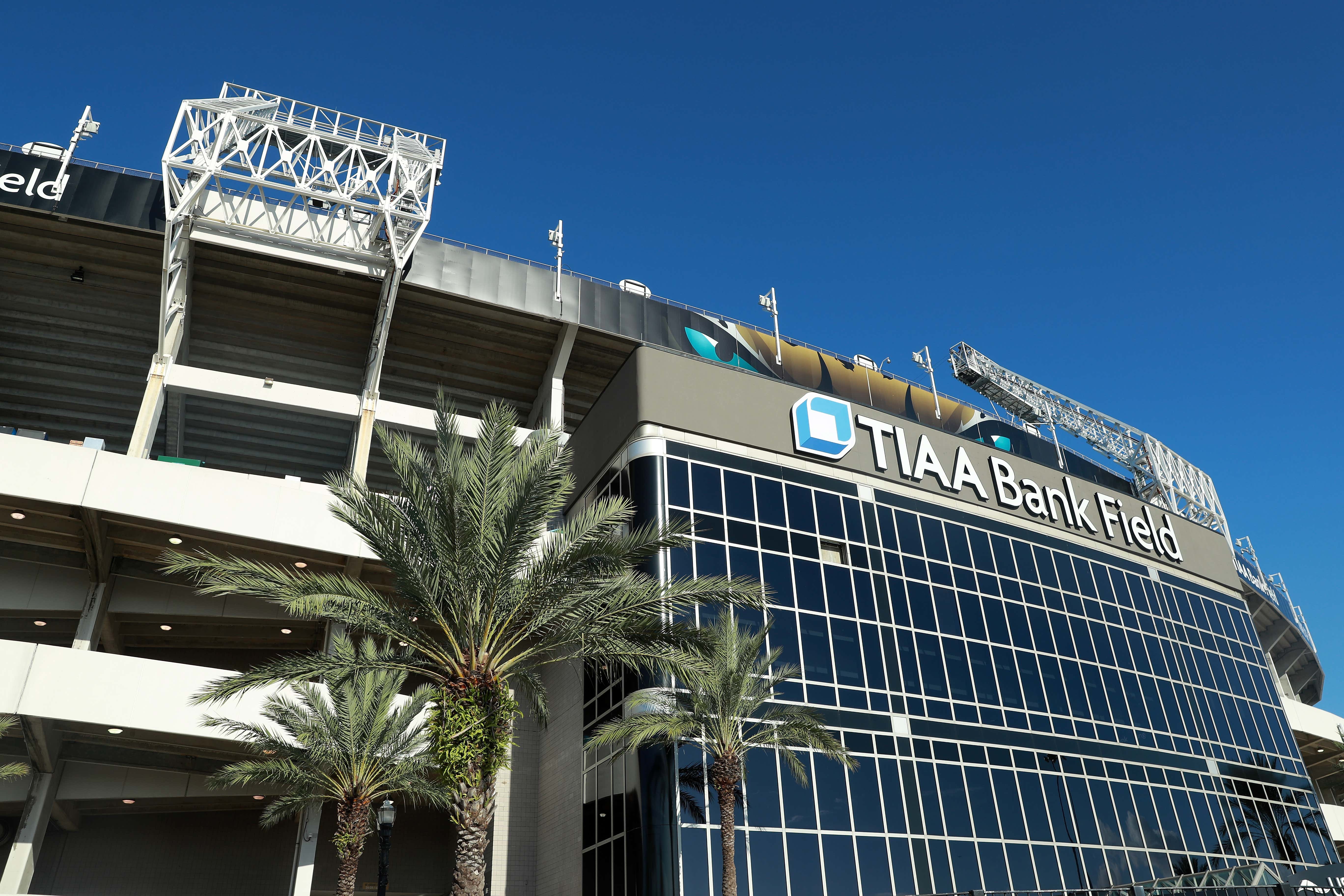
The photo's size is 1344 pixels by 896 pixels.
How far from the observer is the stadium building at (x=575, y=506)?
25.8 metres

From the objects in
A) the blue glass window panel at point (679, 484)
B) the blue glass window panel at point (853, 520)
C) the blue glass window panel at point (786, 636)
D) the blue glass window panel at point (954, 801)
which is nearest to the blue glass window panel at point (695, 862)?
the blue glass window panel at point (786, 636)

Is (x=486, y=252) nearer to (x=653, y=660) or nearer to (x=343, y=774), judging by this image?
(x=343, y=774)

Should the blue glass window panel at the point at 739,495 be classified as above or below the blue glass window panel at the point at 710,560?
above

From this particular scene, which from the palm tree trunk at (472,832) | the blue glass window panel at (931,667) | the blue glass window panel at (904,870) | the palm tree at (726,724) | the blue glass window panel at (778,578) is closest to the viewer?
the palm tree trunk at (472,832)

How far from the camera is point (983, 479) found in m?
36.1

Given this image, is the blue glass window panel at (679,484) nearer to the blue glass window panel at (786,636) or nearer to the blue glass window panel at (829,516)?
the blue glass window panel at (786,636)

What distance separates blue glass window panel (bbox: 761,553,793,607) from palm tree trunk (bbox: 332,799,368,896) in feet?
42.0

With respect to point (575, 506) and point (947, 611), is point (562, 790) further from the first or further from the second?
point (947, 611)

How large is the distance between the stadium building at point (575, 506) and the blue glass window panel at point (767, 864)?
0.07 meters

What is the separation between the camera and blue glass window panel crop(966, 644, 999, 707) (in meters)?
30.9

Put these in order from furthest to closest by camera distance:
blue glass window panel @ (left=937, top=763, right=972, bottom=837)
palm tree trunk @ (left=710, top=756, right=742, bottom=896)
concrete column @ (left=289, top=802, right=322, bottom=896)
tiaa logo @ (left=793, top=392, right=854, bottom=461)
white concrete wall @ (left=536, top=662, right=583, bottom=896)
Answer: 1. tiaa logo @ (left=793, top=392, right=854, bottom=461)
2. blue glass window panel @ (left=937, top=763, right=972, bottom=837)
3. white concrete wall @ (left=536, top=662, right=583, bottom=896)
4. concrete column @ (left=289, top=802, right=322, bottom=896)
5. palm tree trunk @ (left=710, top=756, right=742, bottom=896)

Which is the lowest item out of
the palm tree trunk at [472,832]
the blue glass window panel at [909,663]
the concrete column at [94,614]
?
the palm tree trunk at [472,832]

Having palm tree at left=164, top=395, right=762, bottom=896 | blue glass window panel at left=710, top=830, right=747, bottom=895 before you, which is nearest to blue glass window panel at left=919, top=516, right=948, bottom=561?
blue glass window panel at left=710, top=830, right=747, bottom=895

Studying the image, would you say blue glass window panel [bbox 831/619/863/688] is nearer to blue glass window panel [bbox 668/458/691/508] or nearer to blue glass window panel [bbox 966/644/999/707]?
blue glass window panel [bbox 966/644/999/707]
